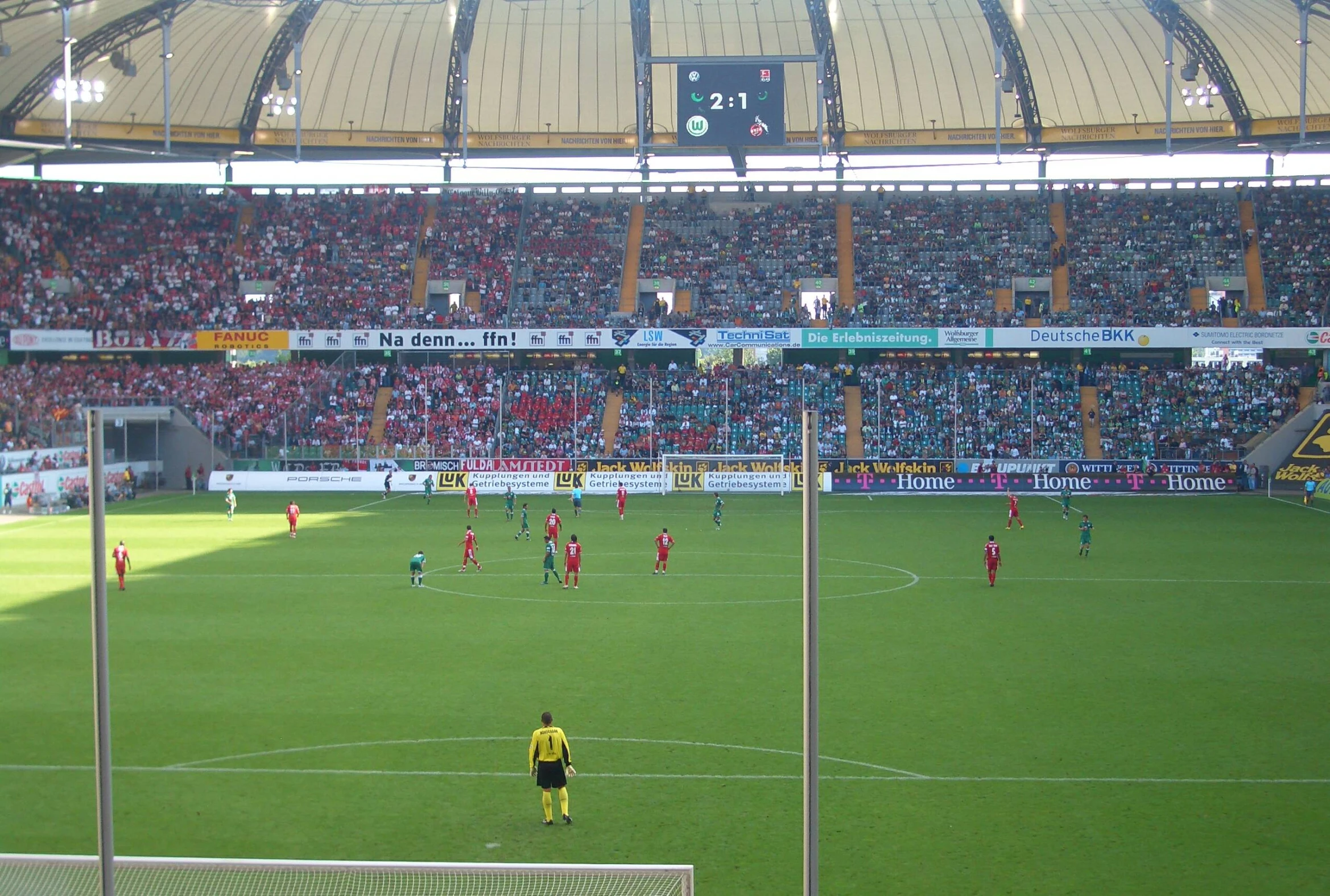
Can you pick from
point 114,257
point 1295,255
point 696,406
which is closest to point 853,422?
point 696,406

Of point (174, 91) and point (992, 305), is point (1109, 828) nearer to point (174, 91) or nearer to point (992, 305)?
point (992, 305)

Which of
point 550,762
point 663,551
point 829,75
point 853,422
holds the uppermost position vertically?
point 829,75

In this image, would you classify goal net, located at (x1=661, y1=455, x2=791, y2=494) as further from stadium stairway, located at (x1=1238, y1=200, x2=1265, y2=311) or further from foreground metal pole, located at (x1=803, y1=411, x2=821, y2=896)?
foreground metal pole, located at (x1=803, y1=411, x2=821, y2=896)

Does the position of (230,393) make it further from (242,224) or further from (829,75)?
(829,75)

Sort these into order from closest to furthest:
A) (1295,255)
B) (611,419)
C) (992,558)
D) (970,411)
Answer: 1. (992,558)
2. (970,411)
3. (611,419)
4. (1295,255)

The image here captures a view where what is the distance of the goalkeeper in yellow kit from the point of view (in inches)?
509

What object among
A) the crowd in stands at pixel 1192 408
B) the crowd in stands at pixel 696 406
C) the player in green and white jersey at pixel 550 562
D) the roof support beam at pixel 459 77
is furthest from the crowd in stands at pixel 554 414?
the player in green and white jersey at pixel 550 562

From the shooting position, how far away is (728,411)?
185 ft

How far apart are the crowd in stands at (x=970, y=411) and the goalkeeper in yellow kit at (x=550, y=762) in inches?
1670

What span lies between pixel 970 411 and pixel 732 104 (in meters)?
23.6

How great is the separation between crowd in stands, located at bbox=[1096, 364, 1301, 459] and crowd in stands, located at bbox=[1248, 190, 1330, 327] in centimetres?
258

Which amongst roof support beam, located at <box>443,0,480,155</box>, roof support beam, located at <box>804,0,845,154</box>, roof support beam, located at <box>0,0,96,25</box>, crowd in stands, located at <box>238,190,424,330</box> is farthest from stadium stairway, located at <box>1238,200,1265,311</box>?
roof support beam, located at <box>0,0,96,25</box>

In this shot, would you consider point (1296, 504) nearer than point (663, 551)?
No

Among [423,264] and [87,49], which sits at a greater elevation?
[87,49]
